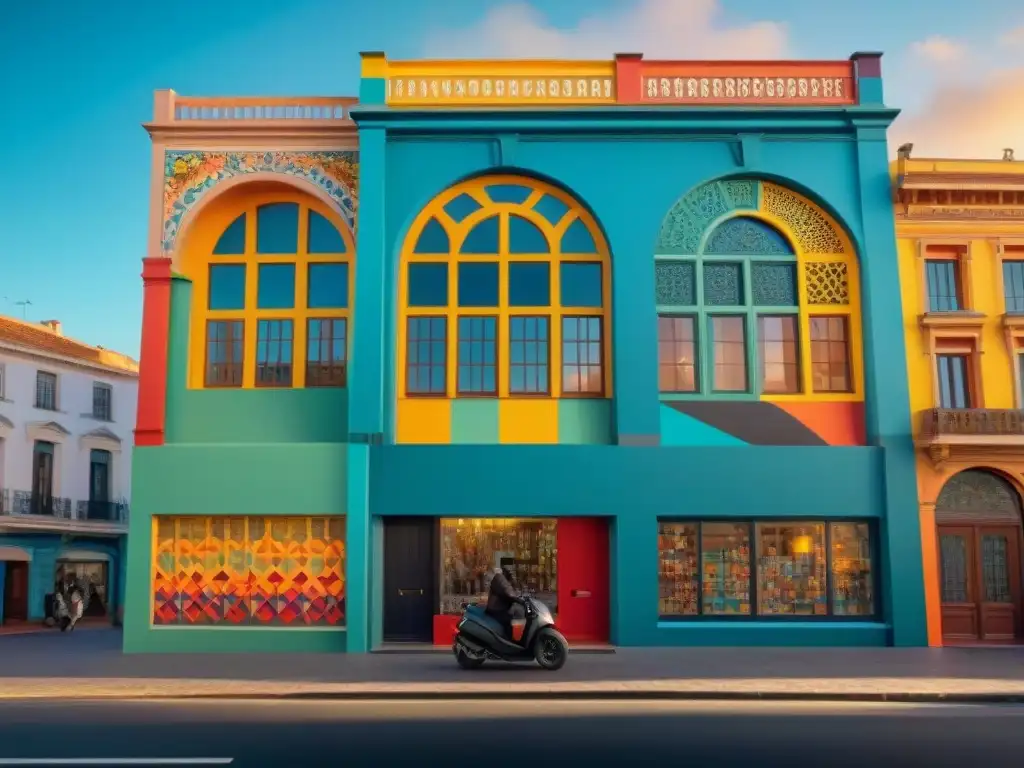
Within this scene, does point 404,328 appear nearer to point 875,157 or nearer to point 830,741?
point 875,157

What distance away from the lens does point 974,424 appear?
18.4 metres

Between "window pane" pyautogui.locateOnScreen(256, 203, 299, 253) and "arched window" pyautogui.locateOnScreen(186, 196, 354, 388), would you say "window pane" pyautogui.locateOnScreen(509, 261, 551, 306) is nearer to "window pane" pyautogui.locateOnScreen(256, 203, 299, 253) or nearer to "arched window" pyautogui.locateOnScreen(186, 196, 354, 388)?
"arched window" pyautogui.locateOnScreen(186, 196, 354, 388)

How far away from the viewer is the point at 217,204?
1983cm

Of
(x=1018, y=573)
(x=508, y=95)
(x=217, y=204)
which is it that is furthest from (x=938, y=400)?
(x=217, y=204)

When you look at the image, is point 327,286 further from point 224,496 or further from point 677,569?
point 677,569

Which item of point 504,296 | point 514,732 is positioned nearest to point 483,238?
point 504,296

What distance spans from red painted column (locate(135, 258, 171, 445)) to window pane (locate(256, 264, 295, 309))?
1.77 m

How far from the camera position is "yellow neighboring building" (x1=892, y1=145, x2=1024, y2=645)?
18.7 m

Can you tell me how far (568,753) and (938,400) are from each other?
43.4 feet

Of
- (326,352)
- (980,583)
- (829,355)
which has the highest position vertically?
(326,352)

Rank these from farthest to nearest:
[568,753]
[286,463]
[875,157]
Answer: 1. [875,157]
2. [286,463]
3. [568,753]

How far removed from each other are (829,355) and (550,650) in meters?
8.53

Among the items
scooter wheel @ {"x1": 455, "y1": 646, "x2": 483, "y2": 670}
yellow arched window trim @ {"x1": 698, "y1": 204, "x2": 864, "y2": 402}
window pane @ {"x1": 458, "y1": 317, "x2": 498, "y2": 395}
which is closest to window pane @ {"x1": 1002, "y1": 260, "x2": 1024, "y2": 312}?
yellow arched window trim @ {"x1": 698, "y1": 204, "x2": 864, "y2": 402}

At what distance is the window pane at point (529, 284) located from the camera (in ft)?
63.6
